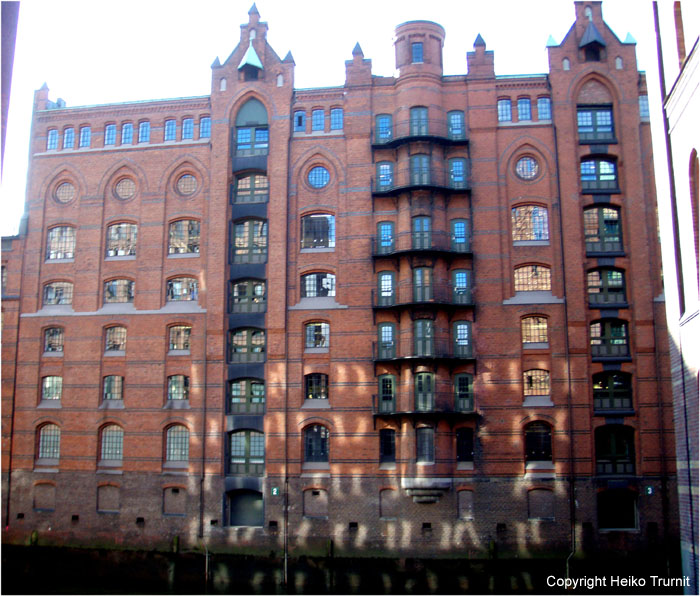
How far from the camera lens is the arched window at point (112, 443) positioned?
35594mm

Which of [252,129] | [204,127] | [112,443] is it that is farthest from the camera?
[204,127]

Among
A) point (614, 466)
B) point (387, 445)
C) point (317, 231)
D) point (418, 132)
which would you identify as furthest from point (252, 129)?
point (614, 466)

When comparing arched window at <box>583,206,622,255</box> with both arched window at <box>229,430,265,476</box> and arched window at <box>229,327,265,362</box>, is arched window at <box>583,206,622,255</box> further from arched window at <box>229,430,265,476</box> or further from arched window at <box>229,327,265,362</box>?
arched window at <box>229,430,265,476</box>

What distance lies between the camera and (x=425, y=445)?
107 feet

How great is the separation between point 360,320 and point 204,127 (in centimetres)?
1301

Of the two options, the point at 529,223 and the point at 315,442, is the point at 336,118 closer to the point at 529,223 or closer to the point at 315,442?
the point at 529,223

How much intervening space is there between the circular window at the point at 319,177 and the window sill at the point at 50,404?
666 inches

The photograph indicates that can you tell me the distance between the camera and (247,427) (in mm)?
34062

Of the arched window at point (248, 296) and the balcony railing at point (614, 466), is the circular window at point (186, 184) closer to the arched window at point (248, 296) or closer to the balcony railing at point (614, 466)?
the arched window at point (248, 296)

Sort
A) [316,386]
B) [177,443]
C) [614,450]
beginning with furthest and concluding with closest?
1. [177,443]
2. [316,386]
3. [614,450]

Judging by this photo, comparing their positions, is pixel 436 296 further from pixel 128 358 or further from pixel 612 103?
pixel 128 358

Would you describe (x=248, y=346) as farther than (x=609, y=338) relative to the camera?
Yes

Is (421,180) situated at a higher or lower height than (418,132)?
lower

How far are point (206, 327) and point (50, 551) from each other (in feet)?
43.1
